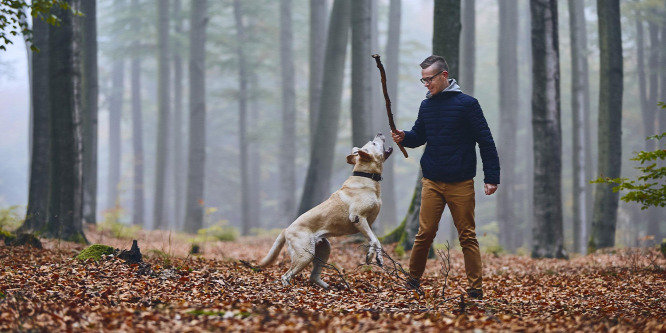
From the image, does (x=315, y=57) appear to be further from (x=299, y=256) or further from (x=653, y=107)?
(x=653, y=107)

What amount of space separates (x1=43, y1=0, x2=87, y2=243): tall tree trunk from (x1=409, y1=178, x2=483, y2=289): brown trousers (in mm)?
7420

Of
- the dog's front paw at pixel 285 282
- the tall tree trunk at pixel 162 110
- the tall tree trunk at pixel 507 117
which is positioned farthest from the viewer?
the tall tree trunk at pixel 162 110

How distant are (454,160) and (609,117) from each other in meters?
10.2

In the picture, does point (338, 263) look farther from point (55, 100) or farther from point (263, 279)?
point (55, 100)

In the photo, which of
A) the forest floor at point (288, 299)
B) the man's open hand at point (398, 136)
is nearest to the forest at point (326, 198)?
the forest floor at point (288, 299)

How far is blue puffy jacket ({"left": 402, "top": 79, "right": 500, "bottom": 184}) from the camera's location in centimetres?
655

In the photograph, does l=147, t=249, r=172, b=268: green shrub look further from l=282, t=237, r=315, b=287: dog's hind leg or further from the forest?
l=282, t=237, r=315, b=287: dog's hind leg

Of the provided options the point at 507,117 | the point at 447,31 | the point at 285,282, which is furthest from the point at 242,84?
the point at 285,282

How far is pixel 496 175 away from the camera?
6.50 m

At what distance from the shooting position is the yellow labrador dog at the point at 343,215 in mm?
7305

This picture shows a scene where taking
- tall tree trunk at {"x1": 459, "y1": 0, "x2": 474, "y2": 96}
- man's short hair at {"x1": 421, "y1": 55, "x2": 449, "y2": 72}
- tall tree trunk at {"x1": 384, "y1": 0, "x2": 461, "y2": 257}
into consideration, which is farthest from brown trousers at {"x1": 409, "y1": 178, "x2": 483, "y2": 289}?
tall tree trunk at {"x1": 459, "y1": 0, "x2": 474, "y2": 96}

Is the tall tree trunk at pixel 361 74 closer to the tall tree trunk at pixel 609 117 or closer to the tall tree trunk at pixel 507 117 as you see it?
the tall tree trunk at pixel 609 117

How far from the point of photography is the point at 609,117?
15031 mm

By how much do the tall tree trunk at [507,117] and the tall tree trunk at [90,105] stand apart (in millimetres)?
15565
